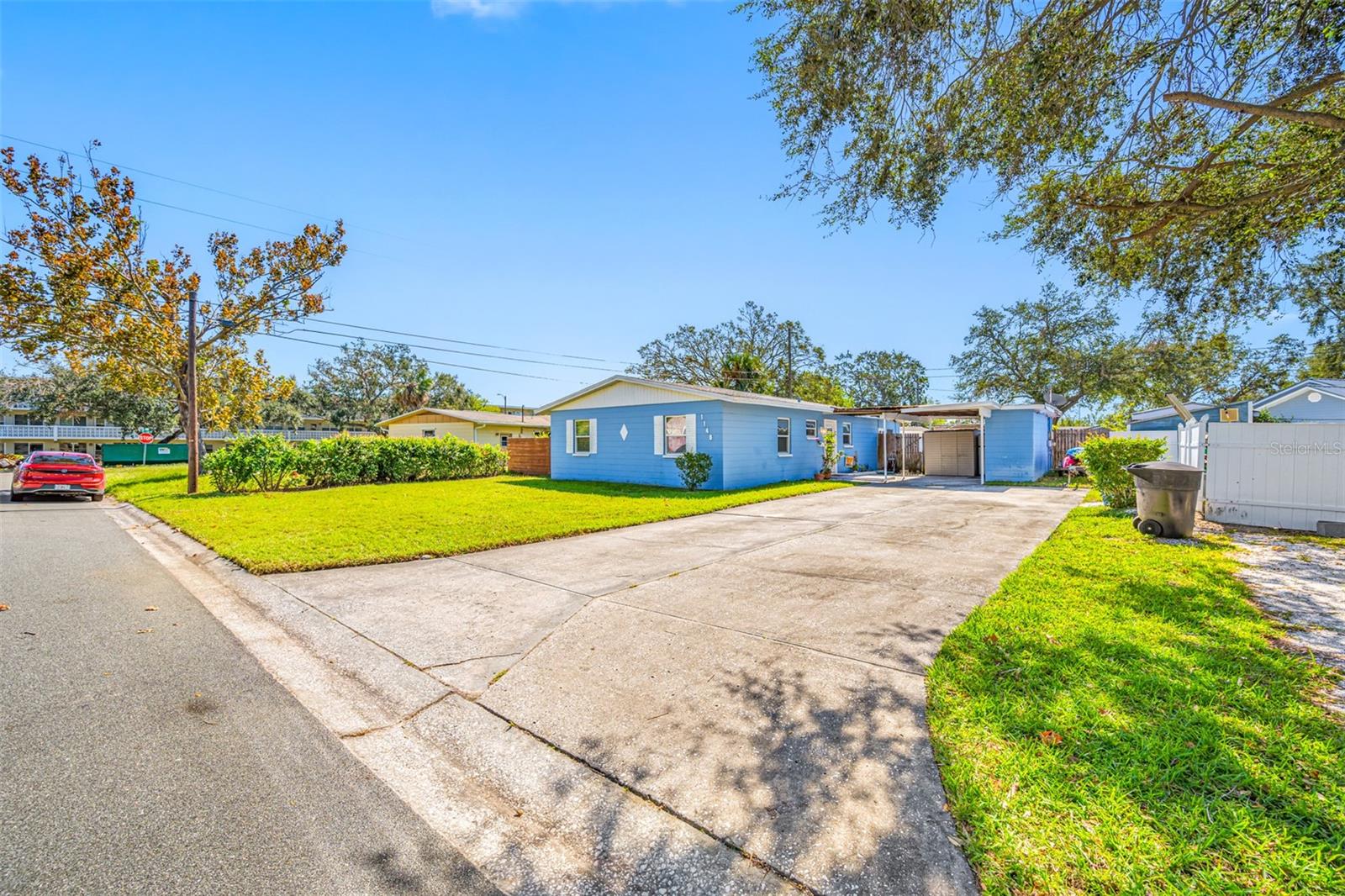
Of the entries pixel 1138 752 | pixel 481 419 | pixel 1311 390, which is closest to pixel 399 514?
pixel 1138 752

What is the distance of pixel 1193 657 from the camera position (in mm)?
3430

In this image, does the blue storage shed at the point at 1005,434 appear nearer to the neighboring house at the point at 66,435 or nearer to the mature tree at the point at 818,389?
the mature tree at the point at 818,389

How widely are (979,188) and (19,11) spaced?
11.8m

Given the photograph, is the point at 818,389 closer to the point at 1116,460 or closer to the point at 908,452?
the point at 908,452

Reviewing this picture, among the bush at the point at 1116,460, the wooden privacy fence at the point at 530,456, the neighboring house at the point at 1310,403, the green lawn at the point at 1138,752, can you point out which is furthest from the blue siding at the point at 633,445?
the neighboring house at the point at 1310,403

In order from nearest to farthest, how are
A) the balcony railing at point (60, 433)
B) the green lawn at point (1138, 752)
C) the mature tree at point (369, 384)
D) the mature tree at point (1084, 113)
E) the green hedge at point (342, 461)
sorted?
1. the green lawn at point (1138, 752)
2. the mature tree at point (1084, 113)
3. the green hedge at point (342, 461)
4. the balcony railing at point (60, 433)
5. the mature tree at point (369, 384)

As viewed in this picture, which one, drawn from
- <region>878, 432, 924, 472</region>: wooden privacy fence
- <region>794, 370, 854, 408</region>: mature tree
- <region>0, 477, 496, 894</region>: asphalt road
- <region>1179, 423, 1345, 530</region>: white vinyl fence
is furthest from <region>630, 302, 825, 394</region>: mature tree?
<region>0, 477, 496, 894</region>: asphalt road

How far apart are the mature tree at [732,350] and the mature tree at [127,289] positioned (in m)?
21.7

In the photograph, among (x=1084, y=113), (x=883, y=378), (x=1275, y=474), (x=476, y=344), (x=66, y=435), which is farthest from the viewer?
(x=883, y=378)

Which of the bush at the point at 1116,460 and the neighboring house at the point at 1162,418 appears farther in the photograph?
the neighboring house at the point at 1162,418

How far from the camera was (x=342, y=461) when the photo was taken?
1698 cm

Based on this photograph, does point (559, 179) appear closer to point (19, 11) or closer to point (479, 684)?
point (19, 11)

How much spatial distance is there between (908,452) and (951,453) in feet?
5.70

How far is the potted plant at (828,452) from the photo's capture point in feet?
62.5
